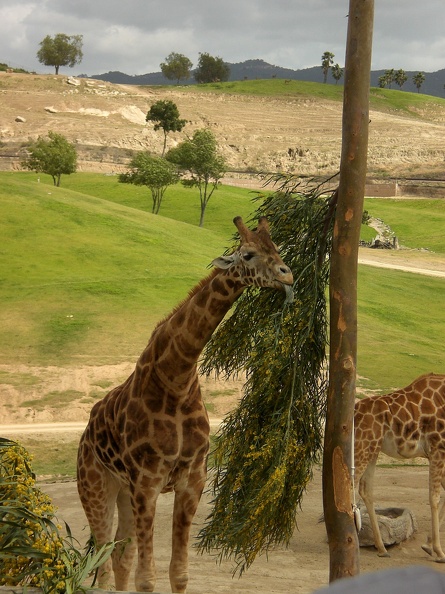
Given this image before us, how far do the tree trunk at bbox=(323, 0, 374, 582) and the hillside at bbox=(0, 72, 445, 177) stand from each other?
7923 centimetres

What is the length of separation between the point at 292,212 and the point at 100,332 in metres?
17.7

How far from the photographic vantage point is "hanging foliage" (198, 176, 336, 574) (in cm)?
1074

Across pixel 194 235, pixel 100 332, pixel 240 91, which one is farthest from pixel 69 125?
pixel 100 332

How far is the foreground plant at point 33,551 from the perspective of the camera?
655 cm

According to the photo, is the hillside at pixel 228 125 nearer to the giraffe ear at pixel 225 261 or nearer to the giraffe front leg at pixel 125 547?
the giraffe front leg at pixel 125 547

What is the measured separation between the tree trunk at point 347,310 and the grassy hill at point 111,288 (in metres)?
9.93

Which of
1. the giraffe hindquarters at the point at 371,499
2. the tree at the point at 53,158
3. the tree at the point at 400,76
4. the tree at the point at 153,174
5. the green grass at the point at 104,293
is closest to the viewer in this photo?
the giraffe hindquarters at the point at 371,499

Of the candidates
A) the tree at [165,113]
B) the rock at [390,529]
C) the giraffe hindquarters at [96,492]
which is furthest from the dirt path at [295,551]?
the tree at [165,113]

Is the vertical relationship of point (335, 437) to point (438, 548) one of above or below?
above

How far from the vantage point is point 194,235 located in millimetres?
47250

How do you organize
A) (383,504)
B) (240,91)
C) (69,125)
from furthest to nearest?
1. (240,91)
2. (69,125)
3. (383,504)

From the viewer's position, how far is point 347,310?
1046 cm

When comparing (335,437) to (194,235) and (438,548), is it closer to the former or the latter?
(438,548)

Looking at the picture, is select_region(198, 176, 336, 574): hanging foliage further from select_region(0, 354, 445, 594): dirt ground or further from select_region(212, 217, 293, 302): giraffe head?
select_region(212, 217, 293, 302): giraffe head
